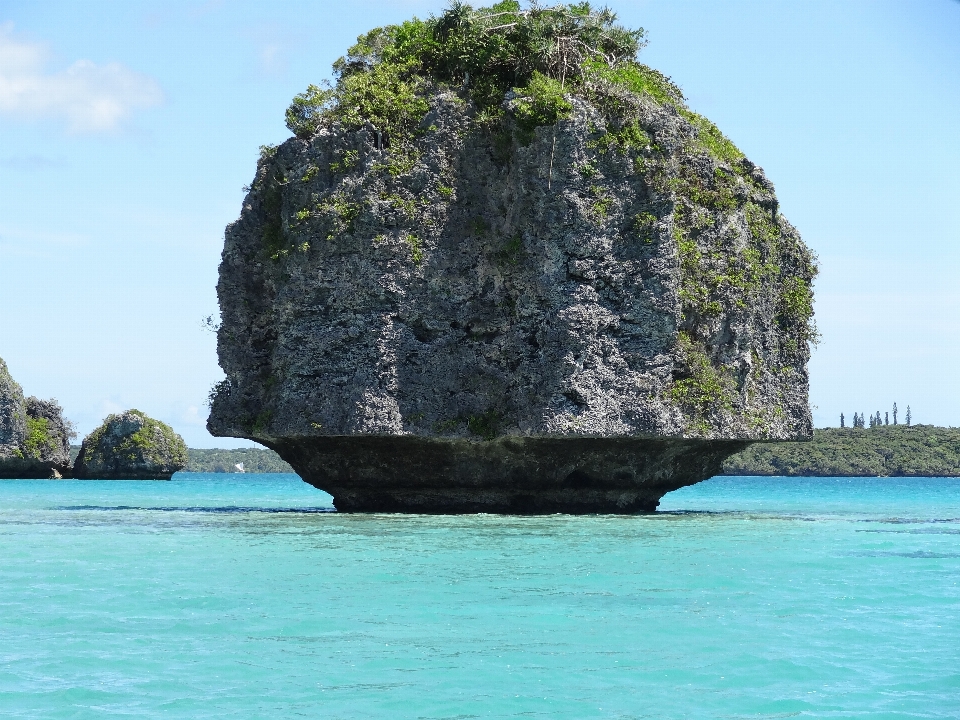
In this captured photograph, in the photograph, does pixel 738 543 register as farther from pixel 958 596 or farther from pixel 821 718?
pixel 821 718

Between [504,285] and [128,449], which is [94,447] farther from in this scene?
[504,285]

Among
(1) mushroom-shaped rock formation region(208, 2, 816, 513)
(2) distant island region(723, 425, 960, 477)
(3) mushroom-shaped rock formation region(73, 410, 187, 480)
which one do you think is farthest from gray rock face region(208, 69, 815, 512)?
(2) distant island region(723, 425, 960, 477)

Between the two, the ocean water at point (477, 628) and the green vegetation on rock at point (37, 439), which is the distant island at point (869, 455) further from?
the ocean water at point (477, 628)

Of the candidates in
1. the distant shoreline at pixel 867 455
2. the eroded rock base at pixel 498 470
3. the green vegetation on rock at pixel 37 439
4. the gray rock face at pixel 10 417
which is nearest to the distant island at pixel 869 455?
the distant shoreline at pixel 867 455

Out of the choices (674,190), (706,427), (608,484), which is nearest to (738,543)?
(706,427)

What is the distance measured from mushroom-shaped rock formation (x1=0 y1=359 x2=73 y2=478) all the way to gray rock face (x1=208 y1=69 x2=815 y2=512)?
4046 cm

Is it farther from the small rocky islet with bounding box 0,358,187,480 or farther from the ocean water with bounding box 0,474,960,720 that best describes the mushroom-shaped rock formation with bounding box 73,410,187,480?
the ocean water with bounding box 0,474,960,720

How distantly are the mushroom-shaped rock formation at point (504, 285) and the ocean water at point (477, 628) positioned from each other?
4730 mm


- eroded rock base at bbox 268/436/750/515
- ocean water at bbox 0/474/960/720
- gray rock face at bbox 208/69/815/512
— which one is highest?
gray rock face at bbox 208/69/815/512

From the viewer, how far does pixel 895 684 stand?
7.87 m

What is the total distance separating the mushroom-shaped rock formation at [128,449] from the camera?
62.4 meters

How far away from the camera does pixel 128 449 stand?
2456 inches

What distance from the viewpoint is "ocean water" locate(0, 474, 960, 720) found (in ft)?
24.5

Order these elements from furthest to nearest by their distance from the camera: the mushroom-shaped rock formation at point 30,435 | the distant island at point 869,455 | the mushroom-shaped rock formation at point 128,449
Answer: the distant island at point 869,455 < the mushroom-shaped rock formation at point 128,449 < the mushroom-shaped rock formation at point 30,435
